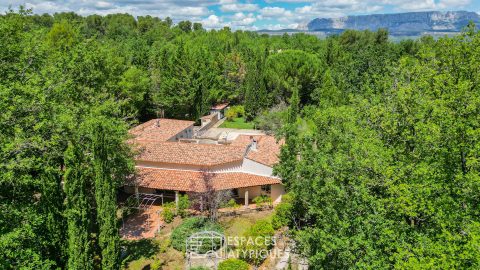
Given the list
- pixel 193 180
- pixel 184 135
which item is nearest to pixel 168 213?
pixel 193 180

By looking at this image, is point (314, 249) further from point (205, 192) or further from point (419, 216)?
point (205, 192)

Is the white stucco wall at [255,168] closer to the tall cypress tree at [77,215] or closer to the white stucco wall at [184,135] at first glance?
the white stucco wall at [184,135]

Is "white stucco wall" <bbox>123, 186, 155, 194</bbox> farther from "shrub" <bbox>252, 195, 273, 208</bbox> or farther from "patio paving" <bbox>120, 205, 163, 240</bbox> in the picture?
"shrub" <bbox>252, 195, 273, 208</bbox>

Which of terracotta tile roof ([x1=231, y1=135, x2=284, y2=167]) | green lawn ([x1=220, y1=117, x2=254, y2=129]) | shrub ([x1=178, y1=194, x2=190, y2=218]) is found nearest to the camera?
shrub ([x1=178, y1=194, x2=190, y2=218])


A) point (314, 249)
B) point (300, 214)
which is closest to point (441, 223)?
point (314, 249)

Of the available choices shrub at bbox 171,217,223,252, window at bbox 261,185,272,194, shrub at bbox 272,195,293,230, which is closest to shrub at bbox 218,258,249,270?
shrub at bbox 171,217,223,252

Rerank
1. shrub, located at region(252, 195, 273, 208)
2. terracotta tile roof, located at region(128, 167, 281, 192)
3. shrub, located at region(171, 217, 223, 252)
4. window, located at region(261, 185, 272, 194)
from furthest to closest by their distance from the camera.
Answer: window, located at region(261, 185, 272, 194)
shrub, located at region(252, 195, 273, 208)
terracotta tile roof, located at region(128, 167, 281, 192)
shrub, located at region(171, 217, 223, 252)

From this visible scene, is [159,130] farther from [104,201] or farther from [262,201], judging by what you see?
[104,201]

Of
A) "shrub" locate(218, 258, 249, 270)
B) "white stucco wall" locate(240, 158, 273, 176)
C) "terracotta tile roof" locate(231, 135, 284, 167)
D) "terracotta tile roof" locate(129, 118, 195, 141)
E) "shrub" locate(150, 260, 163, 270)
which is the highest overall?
"terracotta tile roof" locate(129, 118, 195, 141)
